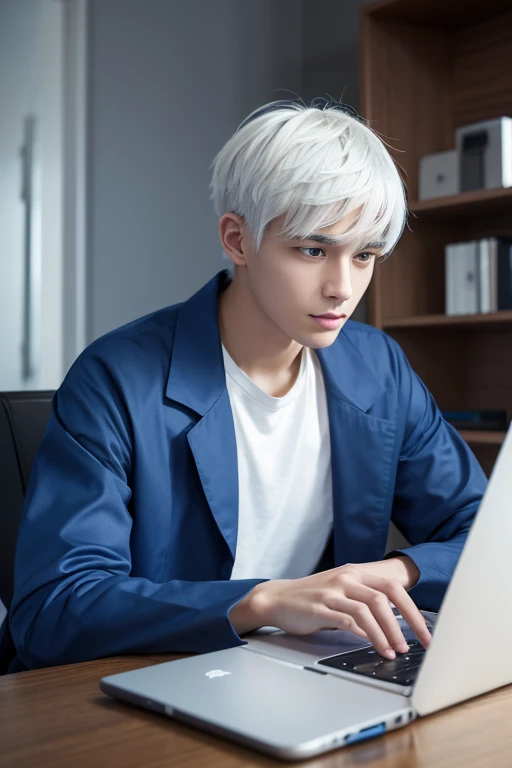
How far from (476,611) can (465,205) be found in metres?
2.26

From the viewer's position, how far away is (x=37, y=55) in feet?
9.73

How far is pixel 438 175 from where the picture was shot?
285 cm

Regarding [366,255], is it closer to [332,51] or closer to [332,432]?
[332,432]

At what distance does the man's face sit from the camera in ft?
3.84

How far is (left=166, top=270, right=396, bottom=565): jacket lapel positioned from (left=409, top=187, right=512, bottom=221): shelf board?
1347mm

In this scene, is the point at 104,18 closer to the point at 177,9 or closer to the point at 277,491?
the point at 177,9

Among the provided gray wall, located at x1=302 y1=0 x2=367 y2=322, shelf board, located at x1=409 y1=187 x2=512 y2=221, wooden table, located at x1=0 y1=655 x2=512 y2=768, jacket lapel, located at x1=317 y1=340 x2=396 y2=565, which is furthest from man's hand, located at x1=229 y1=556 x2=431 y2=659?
gray wall, located at x1=302 y1=0 x2=367 y2=322

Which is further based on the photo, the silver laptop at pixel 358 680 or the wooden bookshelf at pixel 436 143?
the wooden bookshelf at pixel 436 143

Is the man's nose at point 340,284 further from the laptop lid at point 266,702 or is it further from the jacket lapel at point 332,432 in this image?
the laptop lid at point 266,702

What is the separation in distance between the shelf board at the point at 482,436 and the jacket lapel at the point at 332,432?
1238 millimetres

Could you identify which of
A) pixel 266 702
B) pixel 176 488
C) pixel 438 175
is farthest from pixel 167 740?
pixel 438 175

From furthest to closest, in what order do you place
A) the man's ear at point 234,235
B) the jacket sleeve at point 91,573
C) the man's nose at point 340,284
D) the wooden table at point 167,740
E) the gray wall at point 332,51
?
the gray wall at point 332,51 → the man's ear at point 234,235 → the man's nose at point 340,284 → the jacket sleeve at point 91,573 → the wooden table at point 167,740

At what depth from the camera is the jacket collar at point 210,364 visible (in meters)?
1.26

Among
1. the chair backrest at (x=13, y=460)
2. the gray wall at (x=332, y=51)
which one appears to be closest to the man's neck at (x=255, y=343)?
the chair backrest at (x=13, y=460)
